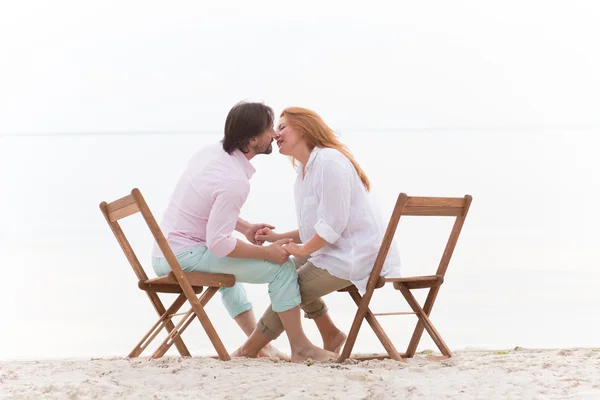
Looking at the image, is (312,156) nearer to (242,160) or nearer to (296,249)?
(242,160)

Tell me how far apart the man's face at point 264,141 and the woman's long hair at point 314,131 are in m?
0.12

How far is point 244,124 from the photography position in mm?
3688

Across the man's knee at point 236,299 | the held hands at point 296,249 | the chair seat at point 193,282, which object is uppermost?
the held hands at point 296,249

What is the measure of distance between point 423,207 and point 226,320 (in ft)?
9.62

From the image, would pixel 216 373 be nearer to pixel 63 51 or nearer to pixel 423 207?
pixel 423 207

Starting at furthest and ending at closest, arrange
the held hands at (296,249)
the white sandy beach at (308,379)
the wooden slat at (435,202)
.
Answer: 1. the held hands at (296,249)
2. the wooden slat at (435,202)
3. the white sandy beach at (308,379)

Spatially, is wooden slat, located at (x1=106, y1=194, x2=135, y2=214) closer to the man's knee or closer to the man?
the man

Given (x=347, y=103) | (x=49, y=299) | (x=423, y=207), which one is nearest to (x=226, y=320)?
(x=49, y=299)

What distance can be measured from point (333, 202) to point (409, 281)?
504 millimetres

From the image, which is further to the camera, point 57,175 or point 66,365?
point 57,175

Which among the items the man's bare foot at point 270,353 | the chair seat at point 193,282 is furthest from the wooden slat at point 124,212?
the man's bare foot at point 270,353

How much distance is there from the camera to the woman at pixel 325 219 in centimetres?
362

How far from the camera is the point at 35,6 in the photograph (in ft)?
39.2

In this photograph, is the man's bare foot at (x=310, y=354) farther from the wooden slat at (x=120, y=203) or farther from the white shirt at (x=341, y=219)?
the wooden slat at (x=120, y=203)
